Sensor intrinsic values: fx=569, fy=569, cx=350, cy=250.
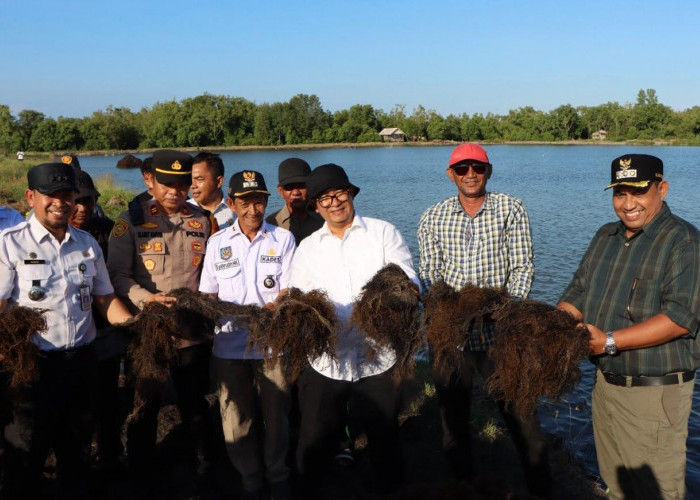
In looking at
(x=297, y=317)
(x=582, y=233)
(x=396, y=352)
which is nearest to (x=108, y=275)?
(x=297, y=317)

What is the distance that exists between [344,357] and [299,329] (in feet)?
1.30

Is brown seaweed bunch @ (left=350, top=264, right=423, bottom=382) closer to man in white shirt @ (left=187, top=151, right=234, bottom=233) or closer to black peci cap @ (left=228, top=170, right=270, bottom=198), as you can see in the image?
black peci cap @ (left=228, top=170, right=270, bottom=198)

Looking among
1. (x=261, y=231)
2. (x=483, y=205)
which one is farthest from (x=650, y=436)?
(x=261, y=231)

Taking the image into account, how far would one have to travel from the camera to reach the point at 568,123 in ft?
381

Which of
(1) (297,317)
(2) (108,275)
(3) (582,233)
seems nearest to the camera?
(1) (297,317)

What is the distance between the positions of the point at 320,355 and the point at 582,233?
17013 mm

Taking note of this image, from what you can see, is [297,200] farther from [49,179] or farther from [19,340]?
[19,340]

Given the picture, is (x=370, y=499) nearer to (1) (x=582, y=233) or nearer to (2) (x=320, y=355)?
(2) (x=320, y=355)

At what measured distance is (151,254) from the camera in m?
4.46

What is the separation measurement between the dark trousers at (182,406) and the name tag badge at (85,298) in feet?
2.42

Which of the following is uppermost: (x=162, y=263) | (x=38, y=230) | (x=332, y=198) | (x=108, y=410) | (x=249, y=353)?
(x=332, y=198)

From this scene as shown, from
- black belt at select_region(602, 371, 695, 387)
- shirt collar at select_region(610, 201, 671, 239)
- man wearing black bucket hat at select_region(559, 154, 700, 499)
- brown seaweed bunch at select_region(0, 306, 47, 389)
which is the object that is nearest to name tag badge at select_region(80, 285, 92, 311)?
brown seaweed bunch at select_region(0, 306, 47, 389)

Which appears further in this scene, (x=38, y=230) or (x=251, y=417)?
(x=251, y=417)

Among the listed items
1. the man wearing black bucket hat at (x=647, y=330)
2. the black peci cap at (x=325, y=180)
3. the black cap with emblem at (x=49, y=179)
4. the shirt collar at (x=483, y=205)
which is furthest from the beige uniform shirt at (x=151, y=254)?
the man wearing black bucket hat at (x=647, y=330)
